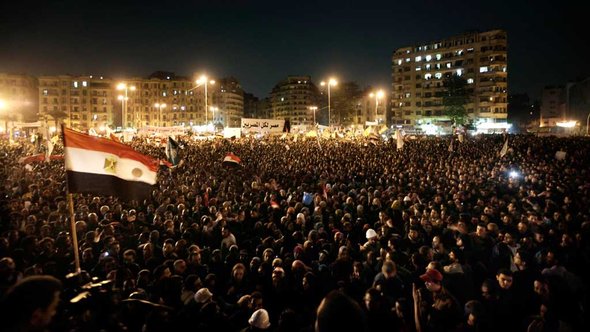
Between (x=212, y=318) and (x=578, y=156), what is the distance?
21857 mm

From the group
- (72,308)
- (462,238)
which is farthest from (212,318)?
(462,238)

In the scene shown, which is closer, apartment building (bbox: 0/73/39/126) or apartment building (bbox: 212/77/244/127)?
apartment building (bbox: 0/73/39/126)

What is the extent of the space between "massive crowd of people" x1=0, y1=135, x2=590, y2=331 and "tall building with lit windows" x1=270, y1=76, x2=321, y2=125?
12365cm

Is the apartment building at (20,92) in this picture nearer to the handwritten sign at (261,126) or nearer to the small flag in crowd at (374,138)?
the handwritten sign at (261,126)

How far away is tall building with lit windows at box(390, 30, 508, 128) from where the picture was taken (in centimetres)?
8556

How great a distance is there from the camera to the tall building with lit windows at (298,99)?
135125 mm

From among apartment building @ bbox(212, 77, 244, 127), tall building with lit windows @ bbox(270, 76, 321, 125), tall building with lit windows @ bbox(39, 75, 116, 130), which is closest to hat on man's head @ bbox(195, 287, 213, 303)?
tall building with lit windows @ bbox(39, 75, 116, 130)

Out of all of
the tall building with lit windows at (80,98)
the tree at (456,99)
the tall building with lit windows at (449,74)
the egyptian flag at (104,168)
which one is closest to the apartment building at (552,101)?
the tall building with lit windows at (449,74)

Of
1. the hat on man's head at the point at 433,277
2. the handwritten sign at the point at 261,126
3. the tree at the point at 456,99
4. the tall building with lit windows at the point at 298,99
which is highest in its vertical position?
the tall building with lit windows at the point at 298,99

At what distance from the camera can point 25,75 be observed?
103062 mm

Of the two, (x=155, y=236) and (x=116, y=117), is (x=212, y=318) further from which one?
(x=116, y=117)

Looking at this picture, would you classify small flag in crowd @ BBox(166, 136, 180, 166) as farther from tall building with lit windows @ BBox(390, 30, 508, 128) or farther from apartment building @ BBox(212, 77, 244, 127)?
apartment building @ BBox(212, 77, 244, 127)

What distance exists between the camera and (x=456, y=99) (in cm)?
7869

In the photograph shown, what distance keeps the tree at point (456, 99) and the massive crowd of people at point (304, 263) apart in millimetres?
70724
